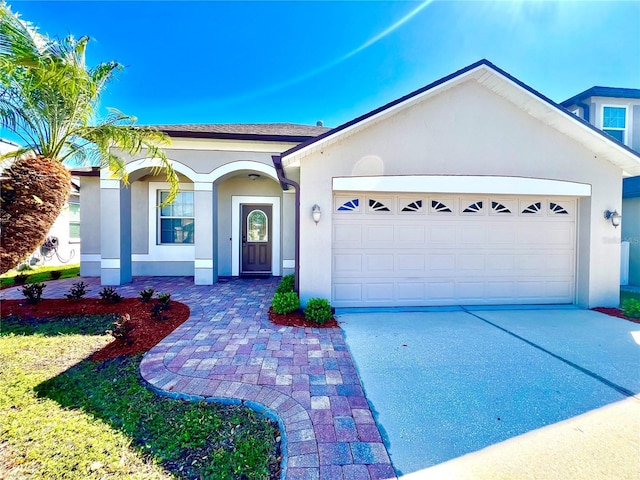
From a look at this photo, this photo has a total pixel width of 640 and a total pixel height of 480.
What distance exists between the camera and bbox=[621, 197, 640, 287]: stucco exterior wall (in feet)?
30.0

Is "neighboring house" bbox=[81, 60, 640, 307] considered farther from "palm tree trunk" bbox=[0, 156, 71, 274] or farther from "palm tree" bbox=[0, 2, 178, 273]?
"palm tree trunk" bbox=[0, 156, 71, 274]

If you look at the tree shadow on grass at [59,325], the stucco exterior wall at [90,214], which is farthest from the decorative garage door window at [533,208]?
the stucco exterior wall at [90,214]

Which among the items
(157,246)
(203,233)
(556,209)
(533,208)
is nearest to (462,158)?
(533,208)

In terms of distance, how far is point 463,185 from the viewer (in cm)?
624

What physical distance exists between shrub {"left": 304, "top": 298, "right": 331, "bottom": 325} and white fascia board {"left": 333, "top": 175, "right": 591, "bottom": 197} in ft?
7.90

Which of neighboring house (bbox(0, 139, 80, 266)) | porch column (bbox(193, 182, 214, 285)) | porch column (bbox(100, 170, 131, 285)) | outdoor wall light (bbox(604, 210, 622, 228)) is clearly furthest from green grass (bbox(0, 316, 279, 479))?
neighboring house (bbox(0, 139, 80, 266))

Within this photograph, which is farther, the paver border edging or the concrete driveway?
the paver border edging

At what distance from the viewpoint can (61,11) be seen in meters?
6.35

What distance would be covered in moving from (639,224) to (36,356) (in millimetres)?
15525

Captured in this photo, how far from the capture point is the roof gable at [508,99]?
18.9 ft

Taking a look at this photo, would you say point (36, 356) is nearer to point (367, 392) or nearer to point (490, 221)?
point (367, 392)

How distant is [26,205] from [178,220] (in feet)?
20.4

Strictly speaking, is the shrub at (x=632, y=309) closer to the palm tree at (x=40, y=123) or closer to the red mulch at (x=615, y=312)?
the red mulch at (x=615, y=312)

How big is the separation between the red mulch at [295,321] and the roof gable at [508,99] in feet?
10.5
